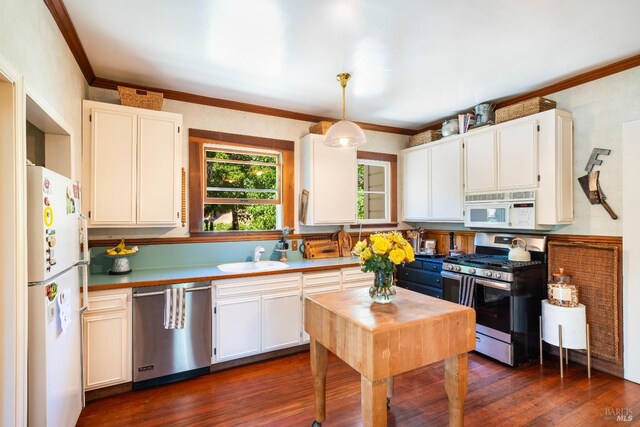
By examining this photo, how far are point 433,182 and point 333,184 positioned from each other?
1380 millimetres

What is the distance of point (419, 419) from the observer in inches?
89.3

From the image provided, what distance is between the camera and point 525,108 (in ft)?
10.5

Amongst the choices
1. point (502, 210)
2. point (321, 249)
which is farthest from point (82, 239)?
point (502, 210)

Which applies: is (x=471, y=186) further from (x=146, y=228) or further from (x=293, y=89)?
(x=146, y=228)

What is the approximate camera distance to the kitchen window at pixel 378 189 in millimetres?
4645

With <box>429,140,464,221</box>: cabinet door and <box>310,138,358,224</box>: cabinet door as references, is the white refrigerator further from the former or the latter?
<box>429,140,464,221</box>: cabinet door

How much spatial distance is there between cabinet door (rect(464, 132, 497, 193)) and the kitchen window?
45.5 inches

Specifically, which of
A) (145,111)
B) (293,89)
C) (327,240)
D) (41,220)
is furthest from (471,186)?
(41,220)

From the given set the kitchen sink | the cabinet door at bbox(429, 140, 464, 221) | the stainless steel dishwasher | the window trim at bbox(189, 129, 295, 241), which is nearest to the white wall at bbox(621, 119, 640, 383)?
the cabinet door at bbox(429, 140, 464, 221)

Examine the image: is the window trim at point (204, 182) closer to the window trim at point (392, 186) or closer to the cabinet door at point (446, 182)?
the window trim at point (392, 186)

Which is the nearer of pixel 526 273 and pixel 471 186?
pixel 526 273

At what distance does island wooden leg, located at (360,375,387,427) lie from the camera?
5.32 ft

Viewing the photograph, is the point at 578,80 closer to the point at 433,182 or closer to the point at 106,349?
the point at 433,182

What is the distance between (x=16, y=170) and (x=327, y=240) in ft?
10.2
